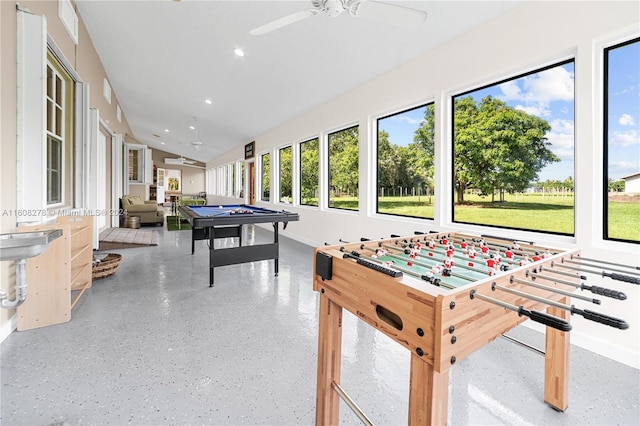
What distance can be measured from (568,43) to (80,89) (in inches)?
203

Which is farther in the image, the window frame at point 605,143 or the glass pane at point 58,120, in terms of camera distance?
the glass pane at point 58,120

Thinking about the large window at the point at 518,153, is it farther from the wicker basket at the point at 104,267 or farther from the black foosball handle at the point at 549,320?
the wicker basket at the point at 104,267

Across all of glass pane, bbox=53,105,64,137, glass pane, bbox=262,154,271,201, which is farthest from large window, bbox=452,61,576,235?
glass pane, bbox=262,154,271,201

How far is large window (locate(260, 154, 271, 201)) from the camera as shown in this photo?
8.45 metres

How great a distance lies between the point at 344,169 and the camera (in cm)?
524

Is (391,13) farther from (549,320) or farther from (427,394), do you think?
(427,394)

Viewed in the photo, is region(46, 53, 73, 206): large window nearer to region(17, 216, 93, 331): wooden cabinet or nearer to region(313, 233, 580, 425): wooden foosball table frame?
region(17, 216, 93, 331): wooden cabinet

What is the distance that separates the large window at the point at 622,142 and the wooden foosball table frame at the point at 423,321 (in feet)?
3.72

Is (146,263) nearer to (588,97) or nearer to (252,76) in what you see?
(252,76)

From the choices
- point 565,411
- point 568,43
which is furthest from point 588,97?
point 565,411

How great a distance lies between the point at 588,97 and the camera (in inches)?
83.9

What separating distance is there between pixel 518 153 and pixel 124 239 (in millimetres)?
6351

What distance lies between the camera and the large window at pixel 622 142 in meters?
2.07

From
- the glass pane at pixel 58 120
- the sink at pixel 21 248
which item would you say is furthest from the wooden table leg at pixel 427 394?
the glass pane at pixel 58 120
